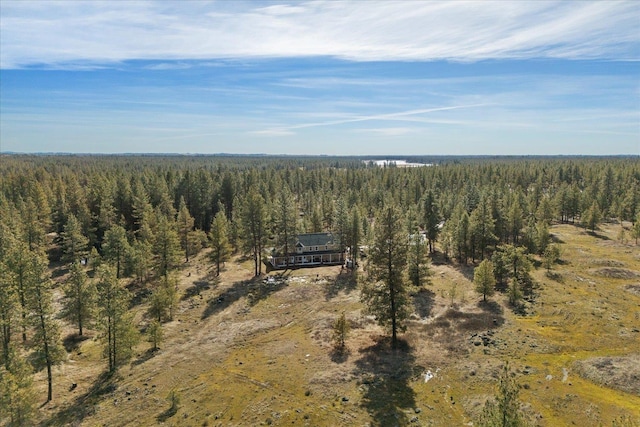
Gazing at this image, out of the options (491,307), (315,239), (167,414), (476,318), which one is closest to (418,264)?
(491,307)

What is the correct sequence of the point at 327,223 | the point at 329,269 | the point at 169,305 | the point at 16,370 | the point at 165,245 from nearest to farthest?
the point at 16,370 → the point at 169,305 → the point at 165,245 → the point at 329,269 → the point at 327,223

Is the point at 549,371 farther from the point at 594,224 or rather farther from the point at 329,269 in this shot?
the point at 594,224

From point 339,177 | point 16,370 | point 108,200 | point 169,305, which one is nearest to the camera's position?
point 16,370

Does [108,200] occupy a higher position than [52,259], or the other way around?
[108,200]

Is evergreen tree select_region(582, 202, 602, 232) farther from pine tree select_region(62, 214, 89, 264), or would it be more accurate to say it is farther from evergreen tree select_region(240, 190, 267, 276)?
pine tree select_region(62, 214, 89, 264)

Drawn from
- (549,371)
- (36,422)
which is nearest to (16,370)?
(36,422)

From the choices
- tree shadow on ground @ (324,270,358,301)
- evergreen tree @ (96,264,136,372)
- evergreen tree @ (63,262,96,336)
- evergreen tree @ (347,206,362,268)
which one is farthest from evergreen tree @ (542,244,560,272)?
evergreen tree @ (63,262,96,336)

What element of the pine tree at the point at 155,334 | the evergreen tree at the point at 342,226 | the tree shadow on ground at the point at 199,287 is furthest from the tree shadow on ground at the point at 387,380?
the tree shadow on ground at the point at 199,287

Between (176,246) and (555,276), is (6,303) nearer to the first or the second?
(176,246)
